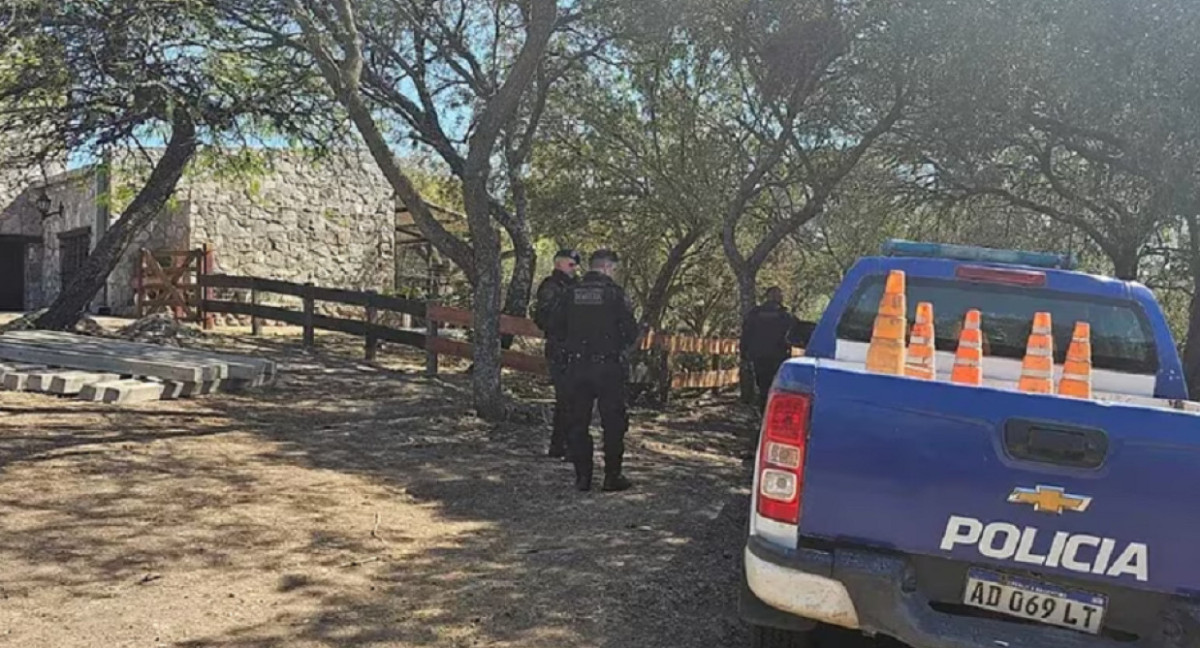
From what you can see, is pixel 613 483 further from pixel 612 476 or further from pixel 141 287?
pixel 141 287

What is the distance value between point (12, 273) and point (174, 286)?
10.7 metres

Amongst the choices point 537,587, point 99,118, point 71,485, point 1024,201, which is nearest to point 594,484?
point 537,587

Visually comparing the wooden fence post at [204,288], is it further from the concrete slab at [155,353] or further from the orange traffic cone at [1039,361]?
the orange traffic cone at [1039,361]

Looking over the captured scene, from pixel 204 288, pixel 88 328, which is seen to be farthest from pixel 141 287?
pixel 88 328

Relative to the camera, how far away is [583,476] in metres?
7.03

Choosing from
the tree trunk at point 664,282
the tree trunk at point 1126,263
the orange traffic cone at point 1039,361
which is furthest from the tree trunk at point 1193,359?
the tree trunk at point 664,282

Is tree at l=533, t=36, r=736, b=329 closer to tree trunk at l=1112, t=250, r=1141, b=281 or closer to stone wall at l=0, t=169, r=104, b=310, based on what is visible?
tree trunk at l=1112, t=250, r=1141, b=281

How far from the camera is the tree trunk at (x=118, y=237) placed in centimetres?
1341

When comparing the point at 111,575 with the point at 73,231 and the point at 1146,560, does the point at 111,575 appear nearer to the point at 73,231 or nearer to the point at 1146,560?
the point at 1146,560

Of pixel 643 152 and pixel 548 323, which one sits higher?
pixel 643 152

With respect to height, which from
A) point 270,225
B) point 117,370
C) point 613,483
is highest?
point 270,225

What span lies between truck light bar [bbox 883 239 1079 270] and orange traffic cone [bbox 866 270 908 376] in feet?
3.67

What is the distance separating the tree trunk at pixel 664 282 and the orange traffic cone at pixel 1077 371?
11912 millimetres

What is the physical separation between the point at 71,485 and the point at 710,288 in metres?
14.2
